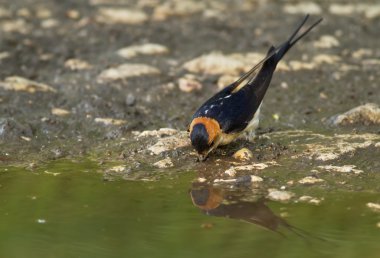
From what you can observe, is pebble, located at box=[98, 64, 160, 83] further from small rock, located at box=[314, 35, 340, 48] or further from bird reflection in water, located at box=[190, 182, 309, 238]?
bird reflection in water, located at box=[190, 182, 309, 238]

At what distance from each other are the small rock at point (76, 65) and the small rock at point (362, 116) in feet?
9.77

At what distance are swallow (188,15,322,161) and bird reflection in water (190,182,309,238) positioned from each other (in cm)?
52

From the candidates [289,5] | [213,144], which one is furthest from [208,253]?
[289,5]

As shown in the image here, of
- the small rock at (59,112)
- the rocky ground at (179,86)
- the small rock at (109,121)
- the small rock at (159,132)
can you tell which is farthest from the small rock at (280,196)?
the small rock at (59,112)

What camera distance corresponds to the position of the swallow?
5621 millimetres

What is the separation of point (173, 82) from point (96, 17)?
2.63 m

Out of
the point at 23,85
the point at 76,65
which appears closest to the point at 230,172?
the point at 23,85

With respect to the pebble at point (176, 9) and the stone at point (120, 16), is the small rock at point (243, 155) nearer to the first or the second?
the stone at point (120, 16)

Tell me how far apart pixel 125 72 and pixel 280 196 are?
3.56 m

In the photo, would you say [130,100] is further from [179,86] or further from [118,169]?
[118,169]

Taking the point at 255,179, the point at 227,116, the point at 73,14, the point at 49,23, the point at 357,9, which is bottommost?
the point at 255,179

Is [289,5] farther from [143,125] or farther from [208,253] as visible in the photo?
[208,253]

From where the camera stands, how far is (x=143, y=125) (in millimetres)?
6824

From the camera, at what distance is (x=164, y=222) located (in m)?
4.37
